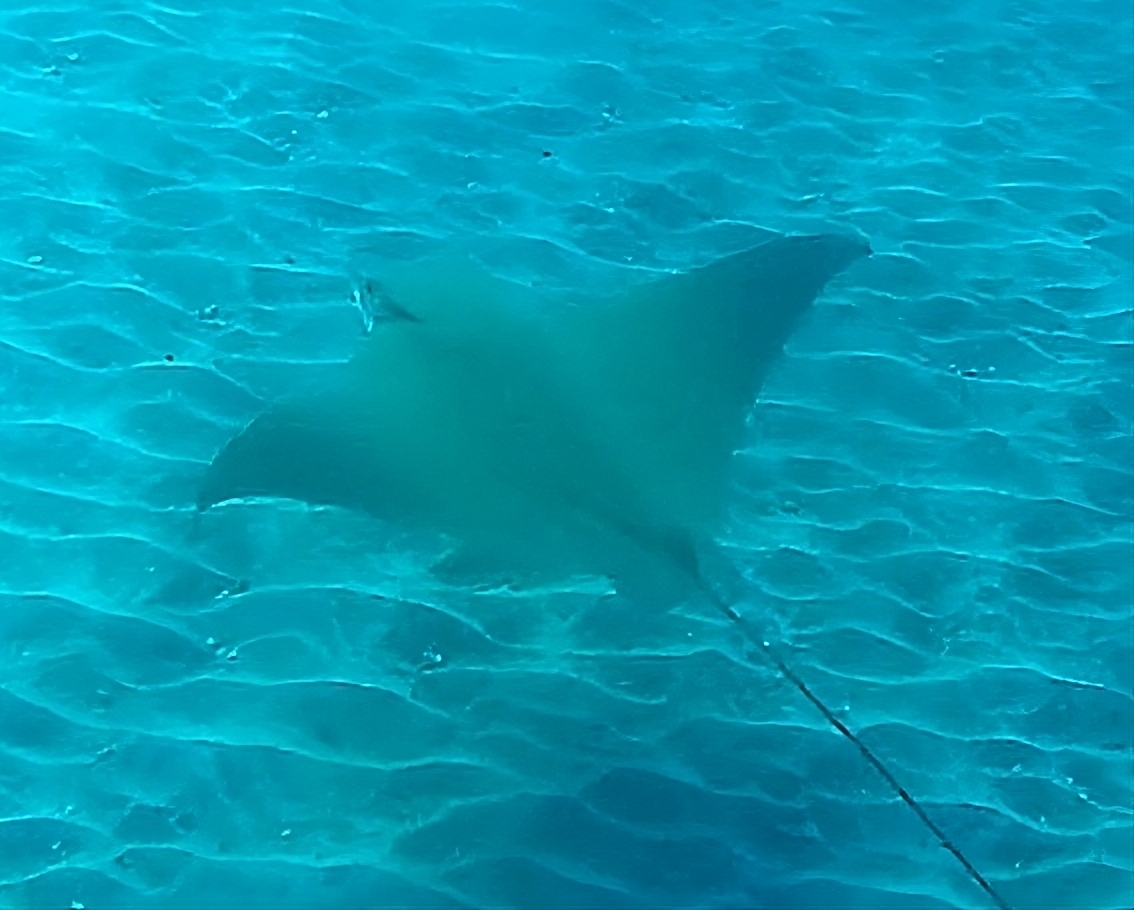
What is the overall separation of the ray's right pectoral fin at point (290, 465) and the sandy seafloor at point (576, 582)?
0.43 feet

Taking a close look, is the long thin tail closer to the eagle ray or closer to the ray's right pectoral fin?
the eagle ray

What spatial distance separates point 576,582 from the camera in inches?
183

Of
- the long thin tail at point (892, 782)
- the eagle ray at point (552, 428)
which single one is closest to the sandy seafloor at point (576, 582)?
the long thin tail at point (892, 782)

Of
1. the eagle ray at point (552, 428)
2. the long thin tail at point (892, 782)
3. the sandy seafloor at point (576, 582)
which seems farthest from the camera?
the eagle ray at point (552, 428)

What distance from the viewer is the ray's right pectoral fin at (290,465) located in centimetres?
466

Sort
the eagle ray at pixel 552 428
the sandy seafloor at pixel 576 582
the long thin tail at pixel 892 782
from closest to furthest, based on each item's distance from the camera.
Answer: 1. the long thin tail at pixel 892 782
2. the sandy seafloor at pixel 576 582
3. the eagle ray at pixel 552 428

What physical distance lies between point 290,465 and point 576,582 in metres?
1.30

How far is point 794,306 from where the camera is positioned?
5.36m

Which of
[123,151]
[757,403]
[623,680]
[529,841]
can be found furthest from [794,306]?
[123,151]

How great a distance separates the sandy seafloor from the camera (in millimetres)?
4164

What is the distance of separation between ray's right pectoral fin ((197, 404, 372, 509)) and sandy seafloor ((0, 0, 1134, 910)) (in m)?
0.13

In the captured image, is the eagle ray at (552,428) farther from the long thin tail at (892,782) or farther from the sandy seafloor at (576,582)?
the sandy seafloor at (576,582)

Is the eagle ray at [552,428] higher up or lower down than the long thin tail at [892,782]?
higher up

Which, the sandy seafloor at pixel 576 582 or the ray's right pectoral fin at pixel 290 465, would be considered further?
the ray's right pectoral fin at pixel 290 465
